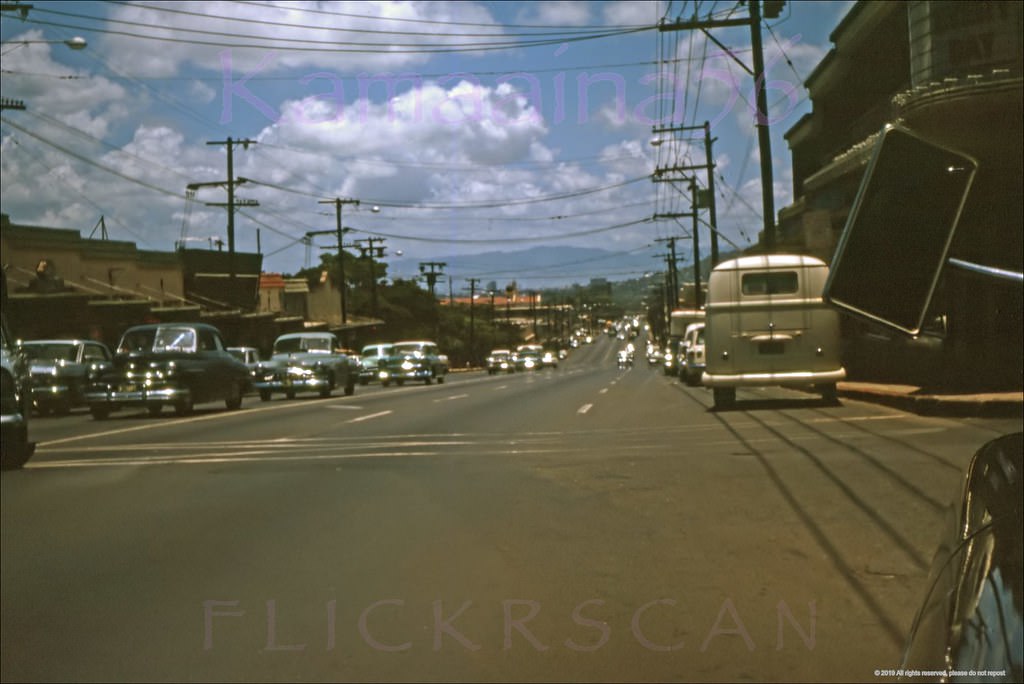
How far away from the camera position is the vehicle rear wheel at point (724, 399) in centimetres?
2267

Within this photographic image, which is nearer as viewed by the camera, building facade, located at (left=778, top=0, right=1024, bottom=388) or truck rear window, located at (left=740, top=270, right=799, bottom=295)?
building facade, located at (left=778, top=0, right=1024, bottom=388)

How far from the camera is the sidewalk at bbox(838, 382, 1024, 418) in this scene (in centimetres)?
1082

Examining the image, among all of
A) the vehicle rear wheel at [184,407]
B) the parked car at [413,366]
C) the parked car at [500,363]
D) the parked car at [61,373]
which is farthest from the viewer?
the parked car at [500,363]

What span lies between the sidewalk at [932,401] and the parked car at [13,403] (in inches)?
359

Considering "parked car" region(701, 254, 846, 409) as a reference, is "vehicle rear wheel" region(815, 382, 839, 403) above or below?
below

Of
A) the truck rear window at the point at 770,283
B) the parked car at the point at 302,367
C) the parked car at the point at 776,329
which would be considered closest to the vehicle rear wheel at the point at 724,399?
the parked car at the point at 302,367

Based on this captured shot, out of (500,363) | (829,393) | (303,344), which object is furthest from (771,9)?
(500,363)

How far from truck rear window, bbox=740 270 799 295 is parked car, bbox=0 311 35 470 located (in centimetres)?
235

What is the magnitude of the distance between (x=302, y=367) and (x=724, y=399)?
52.5 feet

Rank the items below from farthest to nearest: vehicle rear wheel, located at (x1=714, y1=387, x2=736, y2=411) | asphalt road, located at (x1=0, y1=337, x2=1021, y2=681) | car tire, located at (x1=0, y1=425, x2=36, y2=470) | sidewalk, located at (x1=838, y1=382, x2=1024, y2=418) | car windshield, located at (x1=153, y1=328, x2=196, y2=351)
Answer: vehicle rear wheel, located at (x1=714, y1=387, x2=736, y2=411)
asphalt road, located at (x1=0, y1=337, x2=1021, y2=681)
sidewalk, located at (x1=838, y1=382, x2=1024, y2=418)
car windshield, located at (x1=153, y1=328, x2=196, y2=351)
car tire, located at (x1=0, y1=425, x2=36, y2=470)

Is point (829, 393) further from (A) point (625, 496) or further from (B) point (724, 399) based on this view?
(B) point (724, 399)

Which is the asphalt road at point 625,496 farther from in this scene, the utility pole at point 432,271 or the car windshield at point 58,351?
the utility pole at point 432,271

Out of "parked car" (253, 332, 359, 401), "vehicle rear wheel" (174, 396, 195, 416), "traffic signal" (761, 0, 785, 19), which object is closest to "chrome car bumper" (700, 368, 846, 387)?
"traffic signal" (761, 0, 785, 19)

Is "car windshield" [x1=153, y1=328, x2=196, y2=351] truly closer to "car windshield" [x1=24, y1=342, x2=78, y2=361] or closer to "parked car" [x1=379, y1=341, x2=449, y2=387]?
"car windshield" [x1=24, y1=342, x2=78, y2=361]
